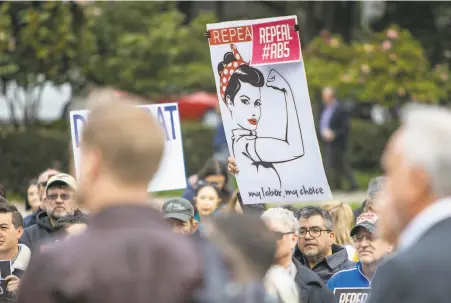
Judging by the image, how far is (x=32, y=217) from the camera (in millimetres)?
10305

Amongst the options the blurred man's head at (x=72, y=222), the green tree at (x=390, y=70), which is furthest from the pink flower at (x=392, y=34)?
the blurred man's head at (x=72, y=222)

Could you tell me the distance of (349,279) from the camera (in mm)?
7672

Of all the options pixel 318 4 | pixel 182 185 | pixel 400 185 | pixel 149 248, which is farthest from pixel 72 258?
pixel 318 4

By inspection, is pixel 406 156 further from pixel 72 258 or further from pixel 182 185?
pixel 182 185

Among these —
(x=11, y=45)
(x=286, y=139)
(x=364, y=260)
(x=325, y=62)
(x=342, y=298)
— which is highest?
(x=11, y=45)

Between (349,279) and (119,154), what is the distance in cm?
423

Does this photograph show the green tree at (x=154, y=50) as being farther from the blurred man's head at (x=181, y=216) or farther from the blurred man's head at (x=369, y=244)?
the blurred man's head at (x=369, y=244)

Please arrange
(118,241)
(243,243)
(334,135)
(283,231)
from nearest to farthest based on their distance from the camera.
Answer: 1. (118,241)
2. (243,243)
3. (283,231)
4. (334,135)

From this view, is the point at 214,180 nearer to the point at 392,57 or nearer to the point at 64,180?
the point at 64,180

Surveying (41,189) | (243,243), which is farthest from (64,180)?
(243,243)

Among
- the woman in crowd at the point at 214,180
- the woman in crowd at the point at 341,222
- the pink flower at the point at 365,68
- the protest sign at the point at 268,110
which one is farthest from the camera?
the pink flower at the point at 365,68

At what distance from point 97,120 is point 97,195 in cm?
22

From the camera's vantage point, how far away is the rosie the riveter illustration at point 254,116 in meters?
8.42

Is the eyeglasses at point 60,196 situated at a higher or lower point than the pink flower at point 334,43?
lower
